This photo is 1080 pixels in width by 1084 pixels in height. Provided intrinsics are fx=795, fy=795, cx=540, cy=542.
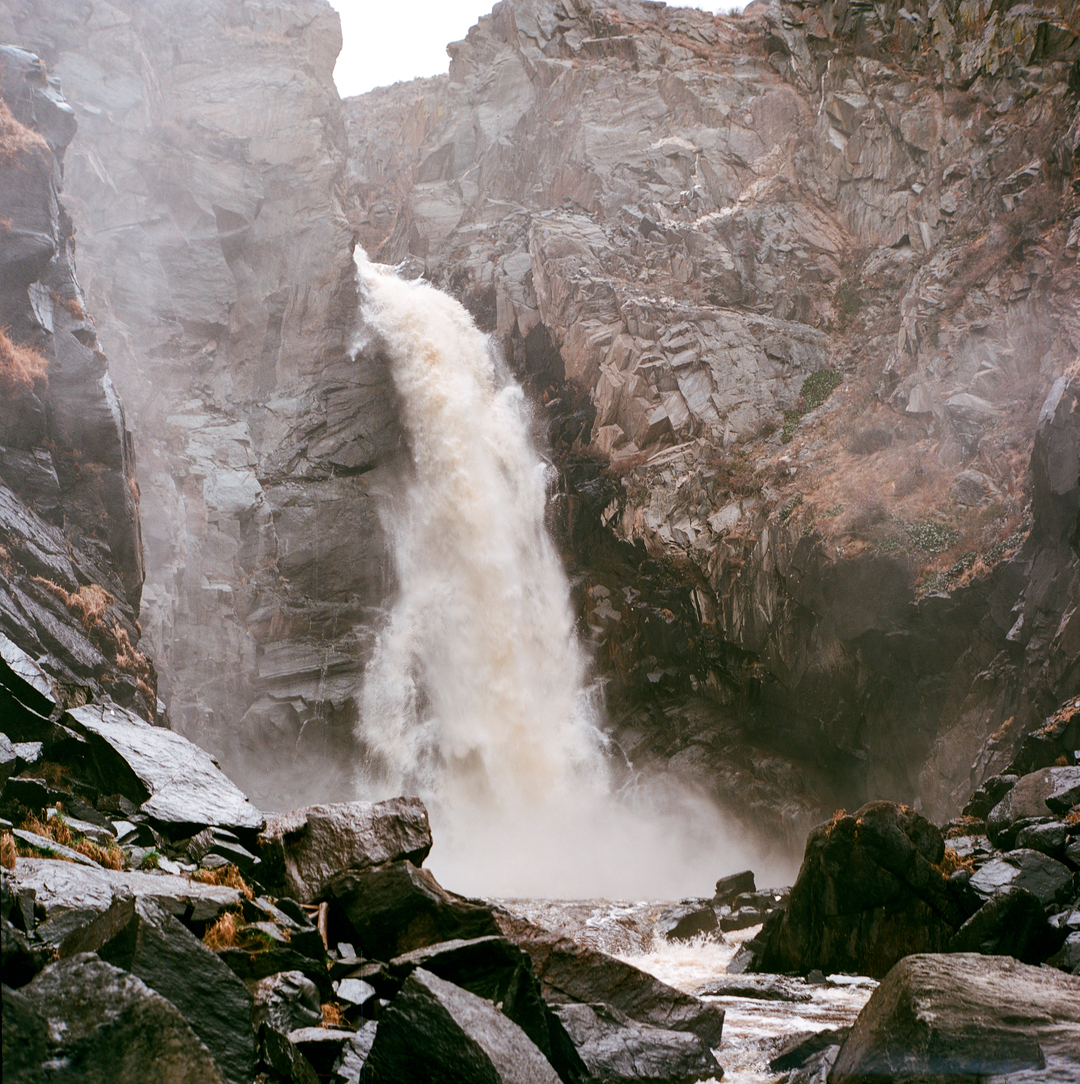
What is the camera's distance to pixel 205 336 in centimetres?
3653

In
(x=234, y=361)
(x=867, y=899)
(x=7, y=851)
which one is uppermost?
(x=234, y=361)

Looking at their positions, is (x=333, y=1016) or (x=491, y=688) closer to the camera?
(x=333, y=1016)

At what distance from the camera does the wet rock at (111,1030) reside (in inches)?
159

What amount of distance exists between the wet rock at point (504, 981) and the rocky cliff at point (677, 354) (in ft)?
47.4

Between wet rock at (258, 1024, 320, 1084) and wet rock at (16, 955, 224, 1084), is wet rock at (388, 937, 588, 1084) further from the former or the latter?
wet rock at (16, 955, 224, 1084)

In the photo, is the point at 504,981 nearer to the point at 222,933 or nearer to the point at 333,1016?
the point at 333,1016

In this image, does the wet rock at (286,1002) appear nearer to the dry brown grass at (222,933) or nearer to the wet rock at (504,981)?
the dry brown grass at (222,933)

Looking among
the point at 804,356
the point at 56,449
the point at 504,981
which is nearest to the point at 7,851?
the point at 504,981

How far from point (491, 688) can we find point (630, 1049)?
70.8ft

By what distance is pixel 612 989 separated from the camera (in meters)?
9.10

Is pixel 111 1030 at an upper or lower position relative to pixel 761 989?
lower

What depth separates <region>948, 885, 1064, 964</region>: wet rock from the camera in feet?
33.5

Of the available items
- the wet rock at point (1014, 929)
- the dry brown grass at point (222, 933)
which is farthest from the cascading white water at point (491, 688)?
the dry brown grass at point (222, 933)

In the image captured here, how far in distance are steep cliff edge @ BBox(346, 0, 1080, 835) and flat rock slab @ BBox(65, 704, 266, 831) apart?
1666 cm
